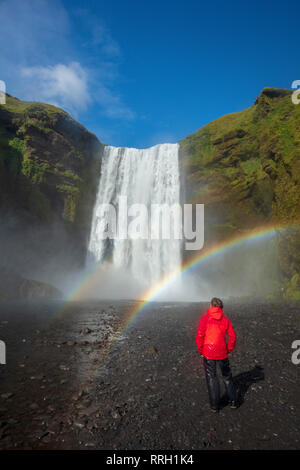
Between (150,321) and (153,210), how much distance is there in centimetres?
2620

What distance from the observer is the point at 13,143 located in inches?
1394

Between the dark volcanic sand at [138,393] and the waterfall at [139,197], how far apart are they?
24703mm

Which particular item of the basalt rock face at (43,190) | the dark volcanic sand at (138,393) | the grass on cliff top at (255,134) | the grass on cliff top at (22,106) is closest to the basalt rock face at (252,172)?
the grass on cliff top at (255,134)

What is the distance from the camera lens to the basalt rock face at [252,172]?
22812mm

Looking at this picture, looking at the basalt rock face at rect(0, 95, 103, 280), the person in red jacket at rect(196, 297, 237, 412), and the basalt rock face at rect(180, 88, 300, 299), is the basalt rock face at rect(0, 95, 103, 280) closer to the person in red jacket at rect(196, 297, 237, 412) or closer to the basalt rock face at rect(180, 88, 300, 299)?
the basalt rock face at rect(180, 88, 300, 299)

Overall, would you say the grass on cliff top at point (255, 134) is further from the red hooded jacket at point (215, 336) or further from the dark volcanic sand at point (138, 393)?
the red hooded jacket at point (215, 336)

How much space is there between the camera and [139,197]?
1590 inches

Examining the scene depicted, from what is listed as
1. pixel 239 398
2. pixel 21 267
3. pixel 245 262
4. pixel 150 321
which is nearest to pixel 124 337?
pixel 150 321

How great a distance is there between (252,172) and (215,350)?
30.8 metres

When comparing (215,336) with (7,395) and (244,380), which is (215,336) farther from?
(7,395)

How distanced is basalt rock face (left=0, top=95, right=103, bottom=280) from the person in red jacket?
32206mm

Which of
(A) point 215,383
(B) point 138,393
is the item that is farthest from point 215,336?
(B) point 138,393

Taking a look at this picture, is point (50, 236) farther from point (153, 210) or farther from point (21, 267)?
point (153, 210)

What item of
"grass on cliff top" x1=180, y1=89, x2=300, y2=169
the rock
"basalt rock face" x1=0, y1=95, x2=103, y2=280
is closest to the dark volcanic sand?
the rock
